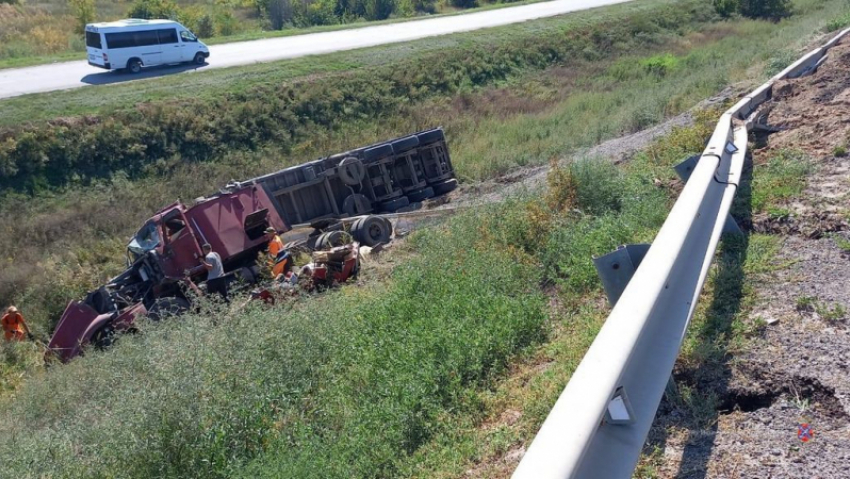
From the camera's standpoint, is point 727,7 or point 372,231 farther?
point 727,7

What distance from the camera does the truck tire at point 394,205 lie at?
20.2 m

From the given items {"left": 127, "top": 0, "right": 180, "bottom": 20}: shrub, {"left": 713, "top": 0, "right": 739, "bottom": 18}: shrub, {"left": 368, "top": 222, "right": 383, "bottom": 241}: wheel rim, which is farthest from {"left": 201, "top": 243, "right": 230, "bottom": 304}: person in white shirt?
{"left": 713, "top": 0, "right": 739, "bottom": 18}: shrub

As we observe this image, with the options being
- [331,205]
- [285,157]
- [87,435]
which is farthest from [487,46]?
[87,435]

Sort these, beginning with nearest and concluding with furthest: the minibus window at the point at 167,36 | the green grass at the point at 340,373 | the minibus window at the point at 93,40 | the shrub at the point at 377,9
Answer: the green grass at the point at 340,373, the minibus window at the point at 93,40, the minibus window at the point at 167,36, the shrub at the point at 377,9

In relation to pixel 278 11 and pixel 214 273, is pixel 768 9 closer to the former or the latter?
pixel 278 11

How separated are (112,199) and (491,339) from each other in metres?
18.0

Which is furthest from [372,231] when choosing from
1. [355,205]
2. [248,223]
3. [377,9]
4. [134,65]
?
[377,9]

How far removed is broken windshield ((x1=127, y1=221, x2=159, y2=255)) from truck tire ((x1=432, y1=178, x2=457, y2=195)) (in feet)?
26.9

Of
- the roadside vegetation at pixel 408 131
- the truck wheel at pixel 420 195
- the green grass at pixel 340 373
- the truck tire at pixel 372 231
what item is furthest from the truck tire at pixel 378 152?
the green grass at pixel 340 373

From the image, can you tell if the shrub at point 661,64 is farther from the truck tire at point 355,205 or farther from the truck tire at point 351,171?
the truck tire at point 355,205

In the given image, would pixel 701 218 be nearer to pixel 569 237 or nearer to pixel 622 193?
pixel 569 237

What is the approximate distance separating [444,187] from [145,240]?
8.54 metres

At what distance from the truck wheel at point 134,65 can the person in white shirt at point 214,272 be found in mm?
18426

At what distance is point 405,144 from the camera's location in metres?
20.8
